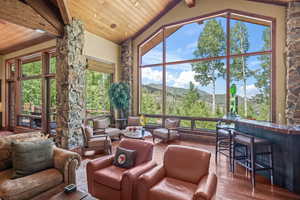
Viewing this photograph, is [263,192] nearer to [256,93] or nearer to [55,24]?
[256,93]

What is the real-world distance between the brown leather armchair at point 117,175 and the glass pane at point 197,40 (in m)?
A: 4.58

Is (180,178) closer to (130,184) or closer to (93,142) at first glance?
(130,184)

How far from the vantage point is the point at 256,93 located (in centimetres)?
514

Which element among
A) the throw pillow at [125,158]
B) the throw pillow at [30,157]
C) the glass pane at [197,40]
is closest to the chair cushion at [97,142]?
the throw pillow at [30,157]

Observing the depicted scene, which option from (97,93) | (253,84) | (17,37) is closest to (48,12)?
(17,37)

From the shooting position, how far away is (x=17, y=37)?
569 centimetres

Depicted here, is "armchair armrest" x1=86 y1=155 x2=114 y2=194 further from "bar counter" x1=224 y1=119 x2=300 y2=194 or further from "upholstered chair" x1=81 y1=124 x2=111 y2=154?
"bar counter" x1=224 y1=119 x2=300 y2=194

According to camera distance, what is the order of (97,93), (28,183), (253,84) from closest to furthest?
(28,183), (253,84), (97,93)

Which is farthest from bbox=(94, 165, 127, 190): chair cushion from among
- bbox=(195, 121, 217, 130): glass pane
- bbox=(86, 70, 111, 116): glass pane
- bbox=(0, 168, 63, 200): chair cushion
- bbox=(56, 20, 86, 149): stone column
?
bbox=(195, 121, 217, 130): glass pane

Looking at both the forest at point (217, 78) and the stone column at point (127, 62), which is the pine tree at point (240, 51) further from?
the stone column at point (127, 62)

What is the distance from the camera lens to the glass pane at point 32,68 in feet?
20.4

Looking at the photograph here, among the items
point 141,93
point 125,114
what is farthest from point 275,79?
point 125,114

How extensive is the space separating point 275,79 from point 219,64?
1711mm

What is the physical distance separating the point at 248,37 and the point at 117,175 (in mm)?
5793
